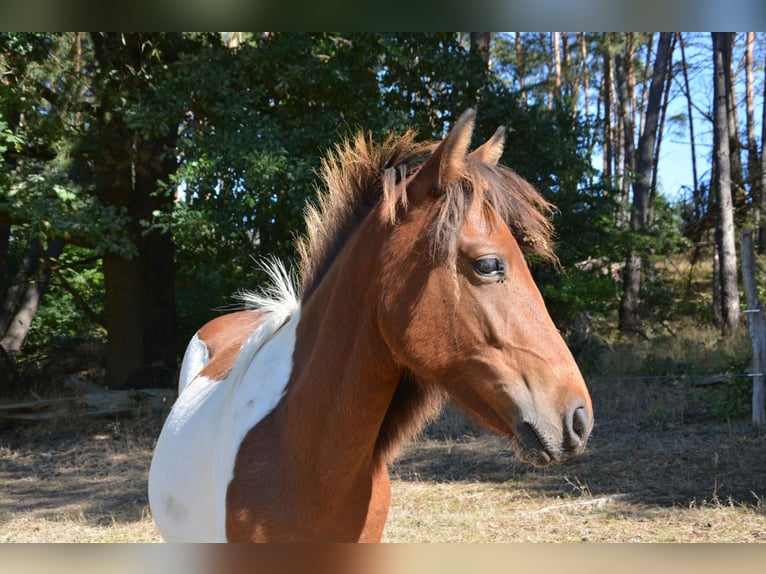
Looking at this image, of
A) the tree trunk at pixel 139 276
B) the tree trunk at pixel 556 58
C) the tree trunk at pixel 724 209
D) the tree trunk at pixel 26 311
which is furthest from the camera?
the tree trunk at pixel 556 58

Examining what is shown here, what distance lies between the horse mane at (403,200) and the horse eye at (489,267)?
2.7 inches

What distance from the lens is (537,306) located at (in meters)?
1.78

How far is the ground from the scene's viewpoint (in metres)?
5.26

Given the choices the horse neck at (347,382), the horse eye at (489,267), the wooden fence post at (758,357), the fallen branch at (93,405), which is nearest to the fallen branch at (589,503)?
the wooden fence post at (758,357)

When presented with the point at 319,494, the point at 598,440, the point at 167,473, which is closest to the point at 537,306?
the point at 319,494

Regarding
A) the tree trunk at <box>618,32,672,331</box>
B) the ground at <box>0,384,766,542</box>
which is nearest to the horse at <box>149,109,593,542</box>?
the ground at <box>0,384,766,542</box>

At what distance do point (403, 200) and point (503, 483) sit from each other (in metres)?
5.33

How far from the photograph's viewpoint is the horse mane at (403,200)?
72.3 inches

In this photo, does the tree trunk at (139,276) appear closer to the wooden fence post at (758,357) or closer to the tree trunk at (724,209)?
the wooden fence post at (758,357)

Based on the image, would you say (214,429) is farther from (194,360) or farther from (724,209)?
(724,209)

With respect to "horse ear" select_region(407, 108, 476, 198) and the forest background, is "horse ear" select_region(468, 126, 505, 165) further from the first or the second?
the forest background
